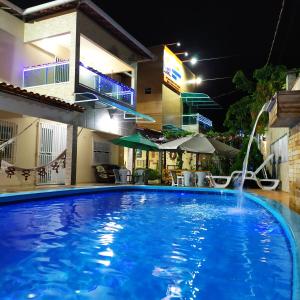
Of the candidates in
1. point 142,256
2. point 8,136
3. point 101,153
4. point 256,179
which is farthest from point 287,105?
point 101,153

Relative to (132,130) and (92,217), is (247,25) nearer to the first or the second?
(132,130)

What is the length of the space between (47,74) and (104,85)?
2.67m

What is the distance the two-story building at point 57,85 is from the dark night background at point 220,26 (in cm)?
201

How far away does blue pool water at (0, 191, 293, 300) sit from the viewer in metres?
3.29

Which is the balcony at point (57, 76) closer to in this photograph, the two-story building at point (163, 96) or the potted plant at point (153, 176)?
the potted plant at point (153, 176)

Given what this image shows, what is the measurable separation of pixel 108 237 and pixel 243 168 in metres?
10.5

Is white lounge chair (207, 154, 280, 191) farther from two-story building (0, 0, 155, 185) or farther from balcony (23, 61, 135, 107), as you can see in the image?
balcony (23, 61, 135, 107)

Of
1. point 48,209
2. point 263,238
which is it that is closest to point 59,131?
point 48,209

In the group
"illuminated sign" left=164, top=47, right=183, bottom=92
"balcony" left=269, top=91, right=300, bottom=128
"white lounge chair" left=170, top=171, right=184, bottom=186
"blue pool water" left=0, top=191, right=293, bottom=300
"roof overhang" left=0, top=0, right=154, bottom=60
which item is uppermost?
"illuminated sign" left=164, top=47, right=183, bottom=92

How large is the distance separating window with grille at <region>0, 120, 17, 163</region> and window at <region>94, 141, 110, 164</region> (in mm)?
5143

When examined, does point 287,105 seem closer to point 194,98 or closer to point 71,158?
point 71,158

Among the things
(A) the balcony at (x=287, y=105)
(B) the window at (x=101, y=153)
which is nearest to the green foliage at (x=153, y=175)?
(B) the window at (x=101, y=153)

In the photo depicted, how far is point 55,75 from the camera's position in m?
15.2

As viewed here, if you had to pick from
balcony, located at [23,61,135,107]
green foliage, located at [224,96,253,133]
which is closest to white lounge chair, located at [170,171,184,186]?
balcony, located at [23,61,135,107]
